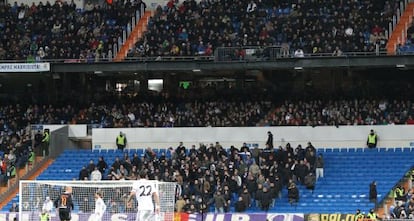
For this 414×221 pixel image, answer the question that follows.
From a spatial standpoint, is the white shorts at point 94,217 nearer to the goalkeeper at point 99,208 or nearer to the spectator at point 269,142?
the goalkeeper at point 99,208

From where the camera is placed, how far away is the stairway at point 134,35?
4150 cm

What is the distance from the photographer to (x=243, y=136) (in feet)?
127

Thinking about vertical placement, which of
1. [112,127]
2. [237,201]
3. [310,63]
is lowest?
[237,201]

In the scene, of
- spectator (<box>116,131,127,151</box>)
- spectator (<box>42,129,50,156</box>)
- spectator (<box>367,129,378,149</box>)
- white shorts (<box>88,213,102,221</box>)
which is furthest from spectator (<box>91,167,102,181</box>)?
spectator (<box>367,129,378,149</box>)

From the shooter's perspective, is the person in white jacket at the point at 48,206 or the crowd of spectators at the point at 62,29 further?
the crowd of spectators at the point at 62,29

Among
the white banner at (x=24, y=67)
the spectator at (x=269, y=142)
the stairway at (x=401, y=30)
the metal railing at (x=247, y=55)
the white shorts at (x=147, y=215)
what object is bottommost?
the white shorts at (x=147, y=215)

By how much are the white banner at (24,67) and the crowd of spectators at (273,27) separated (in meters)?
3.75

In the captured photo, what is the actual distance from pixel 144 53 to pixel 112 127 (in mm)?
3521

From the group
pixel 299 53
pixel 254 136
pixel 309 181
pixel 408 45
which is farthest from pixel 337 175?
pixel 408 45

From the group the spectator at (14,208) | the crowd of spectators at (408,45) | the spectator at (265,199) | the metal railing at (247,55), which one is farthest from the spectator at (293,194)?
the spectator at (14,208)

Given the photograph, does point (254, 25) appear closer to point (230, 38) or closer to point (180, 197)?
point (230, 38)

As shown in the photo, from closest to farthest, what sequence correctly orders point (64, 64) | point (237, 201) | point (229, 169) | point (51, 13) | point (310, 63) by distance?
point (237, 201), point (229, 169), point (310, 63), point (64, 64), point (51, 13)

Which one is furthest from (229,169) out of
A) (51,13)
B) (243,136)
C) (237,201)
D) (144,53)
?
(51,13)

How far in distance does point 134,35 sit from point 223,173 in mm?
11823
